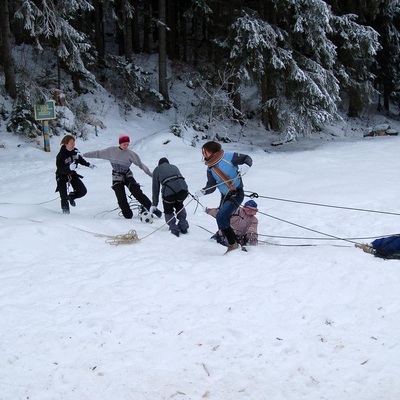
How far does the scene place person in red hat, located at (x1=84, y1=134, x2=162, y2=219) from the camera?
8.04 m

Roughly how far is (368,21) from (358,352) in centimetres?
2557

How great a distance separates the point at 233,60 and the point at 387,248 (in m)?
14.3

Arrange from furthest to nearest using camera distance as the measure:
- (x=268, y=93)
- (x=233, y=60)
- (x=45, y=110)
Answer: (x=268, y=93), (x=233, y=60), (x=45, y=110)

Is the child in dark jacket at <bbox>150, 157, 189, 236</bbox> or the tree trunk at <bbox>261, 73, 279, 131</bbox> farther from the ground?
the tree trunk at <bbox>261, 73, 279, 131</bbox>

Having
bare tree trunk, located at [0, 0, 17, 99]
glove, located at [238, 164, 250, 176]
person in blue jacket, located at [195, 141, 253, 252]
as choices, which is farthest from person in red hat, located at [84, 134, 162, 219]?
bare tree trunk, located at [0, 0, 17, 99]

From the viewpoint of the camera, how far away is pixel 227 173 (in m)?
6.06

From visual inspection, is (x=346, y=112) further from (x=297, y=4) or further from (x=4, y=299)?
(x=4, y=299)

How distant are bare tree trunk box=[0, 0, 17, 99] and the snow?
32.8 ft

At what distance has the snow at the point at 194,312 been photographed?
3.41 meters

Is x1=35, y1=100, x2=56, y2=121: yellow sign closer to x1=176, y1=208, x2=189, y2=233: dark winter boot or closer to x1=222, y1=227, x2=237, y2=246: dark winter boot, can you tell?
x1=176, y1=208, x2=189, y2=233: dark winter boot

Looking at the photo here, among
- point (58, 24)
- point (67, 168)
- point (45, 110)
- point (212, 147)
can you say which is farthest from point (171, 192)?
point (58, 24)

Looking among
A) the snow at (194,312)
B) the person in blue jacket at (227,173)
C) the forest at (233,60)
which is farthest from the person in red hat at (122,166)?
the forest at (233,60)

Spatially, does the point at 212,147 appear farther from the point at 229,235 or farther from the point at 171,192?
the point at 171,192

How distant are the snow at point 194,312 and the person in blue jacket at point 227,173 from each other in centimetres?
56
